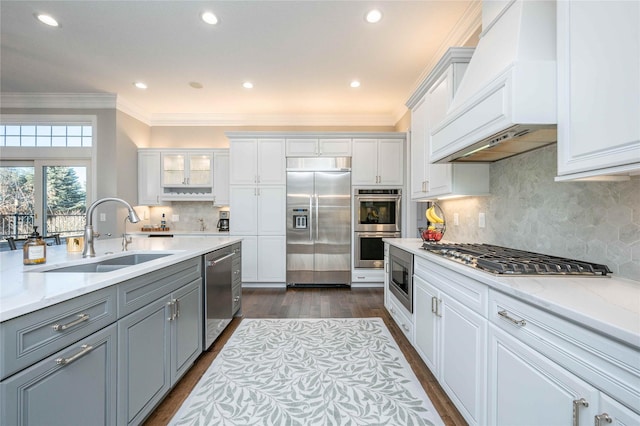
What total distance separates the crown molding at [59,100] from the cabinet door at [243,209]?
2429 mm

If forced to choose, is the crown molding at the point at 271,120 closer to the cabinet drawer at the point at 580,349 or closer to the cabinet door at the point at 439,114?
the cabinet door at the point at 439,114

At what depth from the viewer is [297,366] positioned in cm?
210

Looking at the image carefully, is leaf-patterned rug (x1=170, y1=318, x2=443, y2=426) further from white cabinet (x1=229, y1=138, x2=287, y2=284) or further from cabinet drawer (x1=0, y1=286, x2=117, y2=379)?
white cabinet (x1=229, y1=138, x2=287, y2=284)

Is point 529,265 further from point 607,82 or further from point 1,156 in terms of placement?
point 1,156

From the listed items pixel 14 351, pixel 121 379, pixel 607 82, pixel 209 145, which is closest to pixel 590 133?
pixel 607 82

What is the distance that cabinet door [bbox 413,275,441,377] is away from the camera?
1831 mm

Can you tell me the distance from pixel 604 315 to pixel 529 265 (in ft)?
1.81

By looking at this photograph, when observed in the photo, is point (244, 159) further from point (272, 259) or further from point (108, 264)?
point (108, 264)

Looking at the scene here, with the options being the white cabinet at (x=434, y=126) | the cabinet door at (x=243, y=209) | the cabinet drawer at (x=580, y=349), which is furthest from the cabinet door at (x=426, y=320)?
the cabinet door at (x=243, y=209)

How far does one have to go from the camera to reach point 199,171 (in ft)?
15.6

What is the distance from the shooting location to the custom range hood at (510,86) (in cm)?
124

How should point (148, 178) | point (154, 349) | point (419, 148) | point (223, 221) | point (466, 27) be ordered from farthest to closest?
1. point (223, 221)
2. point (148, 178)
3. point (419, 148)
4. point (466, 27)
5. point (154, 349)

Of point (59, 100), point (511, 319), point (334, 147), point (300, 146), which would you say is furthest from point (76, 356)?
point (59, 100)

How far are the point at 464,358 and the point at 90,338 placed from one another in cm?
185
